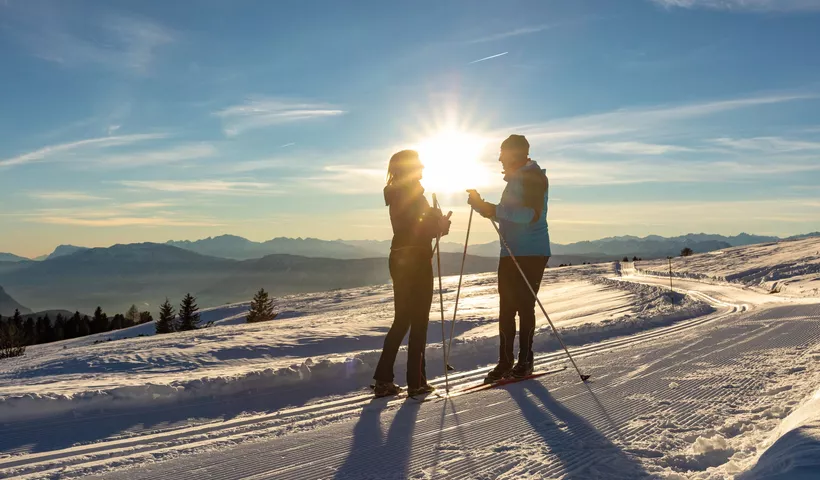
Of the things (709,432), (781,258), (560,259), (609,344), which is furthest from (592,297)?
(560,259)

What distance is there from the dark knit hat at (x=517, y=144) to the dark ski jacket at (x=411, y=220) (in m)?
1.18

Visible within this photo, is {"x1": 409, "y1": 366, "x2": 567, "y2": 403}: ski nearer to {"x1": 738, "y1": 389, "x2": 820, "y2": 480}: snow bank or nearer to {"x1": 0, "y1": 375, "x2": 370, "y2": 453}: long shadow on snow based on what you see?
{"x1": 0, "y1": 375, "x2": 370, "y2": 453}: long shadow on snow

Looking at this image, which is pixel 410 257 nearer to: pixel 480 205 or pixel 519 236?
pixel 480 205

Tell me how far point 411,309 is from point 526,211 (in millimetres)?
1508

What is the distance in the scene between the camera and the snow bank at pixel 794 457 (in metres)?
1.97

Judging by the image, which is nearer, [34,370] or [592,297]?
[34,370]

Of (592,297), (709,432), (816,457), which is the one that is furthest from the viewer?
(592,297)

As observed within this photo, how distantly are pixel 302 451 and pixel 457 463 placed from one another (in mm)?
987

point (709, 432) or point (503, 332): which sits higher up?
point (503, 332)

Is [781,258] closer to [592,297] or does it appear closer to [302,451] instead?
[592,297]

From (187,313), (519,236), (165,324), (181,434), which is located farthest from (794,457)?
(187,313)

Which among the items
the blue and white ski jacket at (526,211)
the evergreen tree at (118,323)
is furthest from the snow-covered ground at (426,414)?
the evergreen tree at (118,323)

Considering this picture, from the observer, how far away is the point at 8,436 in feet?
12.6

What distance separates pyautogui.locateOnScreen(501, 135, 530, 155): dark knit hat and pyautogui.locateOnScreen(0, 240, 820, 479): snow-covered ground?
231cm
